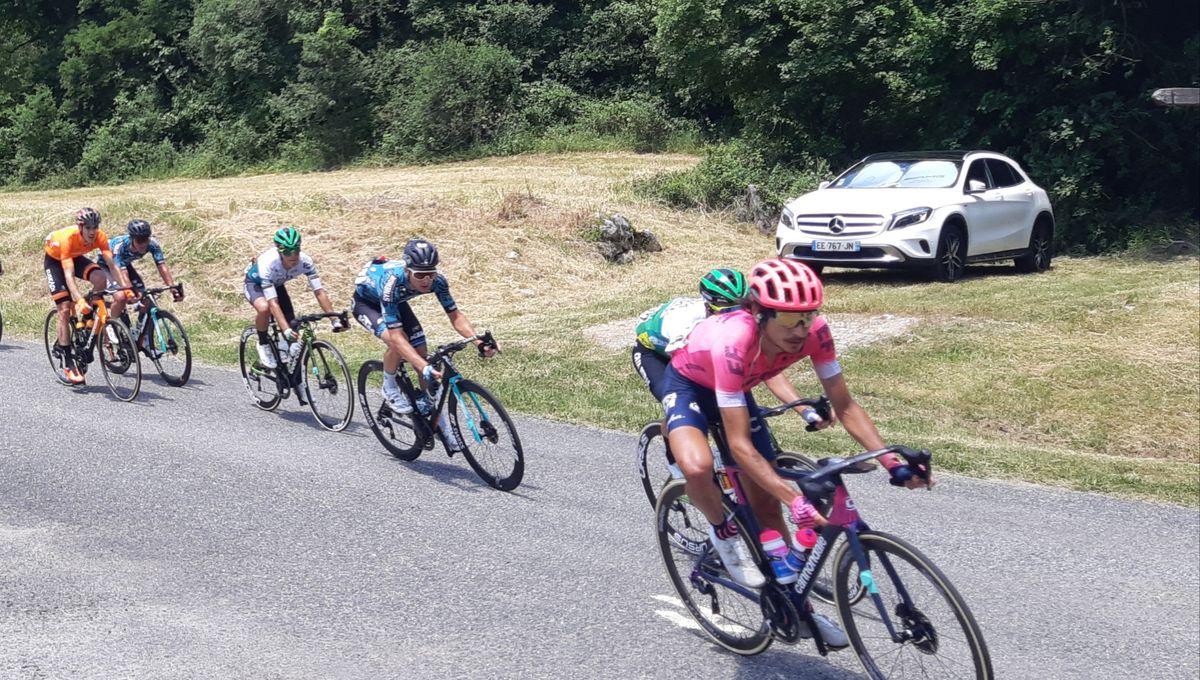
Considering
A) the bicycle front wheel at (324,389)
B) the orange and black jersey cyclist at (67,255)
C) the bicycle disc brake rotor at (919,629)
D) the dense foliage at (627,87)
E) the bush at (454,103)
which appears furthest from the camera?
the bush at (454,103)

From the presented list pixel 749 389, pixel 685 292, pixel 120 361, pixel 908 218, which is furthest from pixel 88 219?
pixel 908 218

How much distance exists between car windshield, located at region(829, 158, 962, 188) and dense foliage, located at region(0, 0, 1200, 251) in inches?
148

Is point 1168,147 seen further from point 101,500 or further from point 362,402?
point 101,500

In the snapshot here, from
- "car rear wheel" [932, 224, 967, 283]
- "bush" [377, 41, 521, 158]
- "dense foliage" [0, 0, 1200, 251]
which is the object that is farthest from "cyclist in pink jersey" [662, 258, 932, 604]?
"bush" [377, 41, 521, 158]

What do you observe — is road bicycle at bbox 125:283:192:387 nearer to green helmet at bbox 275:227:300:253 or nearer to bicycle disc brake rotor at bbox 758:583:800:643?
green helmet at bbox 275:227:300:253

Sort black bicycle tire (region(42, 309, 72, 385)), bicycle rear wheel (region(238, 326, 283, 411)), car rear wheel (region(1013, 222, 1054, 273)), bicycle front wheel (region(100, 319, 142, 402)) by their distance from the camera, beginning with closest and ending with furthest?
bicycle rear wheel (region(238, 326, 283, 411))
bicycle front wheel (region(100, 319, 142, 402))
black bicycle tire (region(42, 309, 72, 385))
car rear wheel (region(1013, 222, 1054, 273))

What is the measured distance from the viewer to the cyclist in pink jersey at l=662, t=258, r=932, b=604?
16.3 feet

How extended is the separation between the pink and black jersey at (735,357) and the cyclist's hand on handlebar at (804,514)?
0.48 metres

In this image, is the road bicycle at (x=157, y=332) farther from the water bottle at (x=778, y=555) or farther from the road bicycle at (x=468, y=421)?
the water bottle at (x=778, y=555)

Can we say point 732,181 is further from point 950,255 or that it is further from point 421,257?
point 421,257

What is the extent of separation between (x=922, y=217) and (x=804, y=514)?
40.2 ft

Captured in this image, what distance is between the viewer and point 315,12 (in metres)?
42.4

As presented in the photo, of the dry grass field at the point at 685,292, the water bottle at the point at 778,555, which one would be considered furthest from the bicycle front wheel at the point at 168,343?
the water bottle at the point at 778,555

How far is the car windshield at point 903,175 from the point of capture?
1725cm
